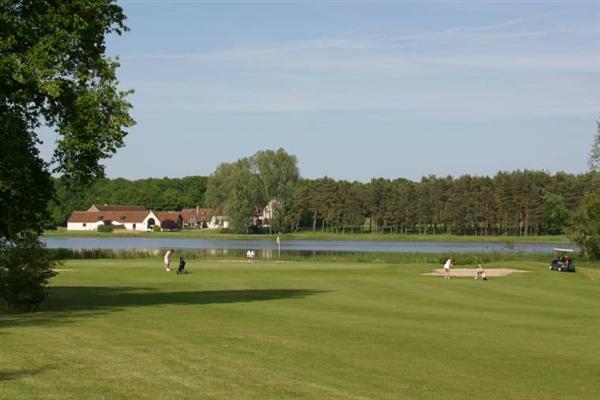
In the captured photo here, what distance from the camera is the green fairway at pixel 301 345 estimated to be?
14867 mm

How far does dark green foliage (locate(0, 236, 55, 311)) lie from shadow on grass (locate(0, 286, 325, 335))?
0.76 m

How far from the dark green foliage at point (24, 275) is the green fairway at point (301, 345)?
92 cm

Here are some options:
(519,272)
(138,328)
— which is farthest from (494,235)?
(138,328)

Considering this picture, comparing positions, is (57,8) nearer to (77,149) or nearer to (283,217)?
(77,149)

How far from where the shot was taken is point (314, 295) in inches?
1511

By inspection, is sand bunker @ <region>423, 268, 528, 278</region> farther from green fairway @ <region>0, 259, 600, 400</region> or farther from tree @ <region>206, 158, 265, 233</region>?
tree @ <region>206, 158, 265, 233</region>

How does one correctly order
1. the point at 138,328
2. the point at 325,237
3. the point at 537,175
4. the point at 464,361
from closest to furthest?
1. the point at 464,361
2. the point at 138,328
3. the point at 537,175
4. the point at 325,237

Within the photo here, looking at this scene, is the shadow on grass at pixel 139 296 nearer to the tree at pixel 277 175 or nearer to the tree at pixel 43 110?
the tree at pixel 43 110

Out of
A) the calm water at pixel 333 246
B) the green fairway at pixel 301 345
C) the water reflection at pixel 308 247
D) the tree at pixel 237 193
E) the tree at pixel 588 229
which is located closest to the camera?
the green fairway at pixel 301 345

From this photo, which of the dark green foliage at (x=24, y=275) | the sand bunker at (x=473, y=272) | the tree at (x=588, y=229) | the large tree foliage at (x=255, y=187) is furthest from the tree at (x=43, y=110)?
the large tree foliage at (x=255, y=187)

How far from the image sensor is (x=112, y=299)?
34594 mm

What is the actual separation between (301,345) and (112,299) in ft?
53.2

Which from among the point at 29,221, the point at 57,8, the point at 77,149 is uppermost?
the point at 57,8

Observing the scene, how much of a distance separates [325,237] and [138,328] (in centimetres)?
15944
